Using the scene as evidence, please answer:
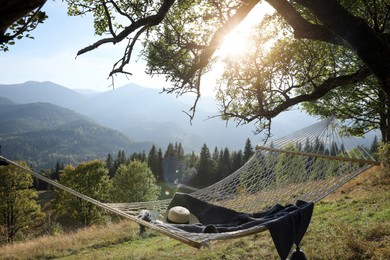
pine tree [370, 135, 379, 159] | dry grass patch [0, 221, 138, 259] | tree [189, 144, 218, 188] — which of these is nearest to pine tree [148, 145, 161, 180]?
tree [189, 144, 218, 188]

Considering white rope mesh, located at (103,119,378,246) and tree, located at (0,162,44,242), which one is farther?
tree, located at (0,162,44,242)

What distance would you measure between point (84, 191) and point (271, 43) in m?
17.0

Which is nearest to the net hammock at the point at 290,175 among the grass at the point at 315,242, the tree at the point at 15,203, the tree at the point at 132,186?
the grass at the point at 315,242

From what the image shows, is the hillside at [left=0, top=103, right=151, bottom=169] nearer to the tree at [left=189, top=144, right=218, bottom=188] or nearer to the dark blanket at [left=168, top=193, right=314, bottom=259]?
the tree at [left=189, top=144, right=218, bottom=188]

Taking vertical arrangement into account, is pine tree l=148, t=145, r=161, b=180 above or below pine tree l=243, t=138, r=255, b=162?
below

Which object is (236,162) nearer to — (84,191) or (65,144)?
(84,191)

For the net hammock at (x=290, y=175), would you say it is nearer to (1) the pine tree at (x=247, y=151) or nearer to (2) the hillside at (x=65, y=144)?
(1) the pine tree at (x=247, y=151)

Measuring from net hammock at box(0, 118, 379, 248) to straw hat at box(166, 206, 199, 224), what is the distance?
22cm

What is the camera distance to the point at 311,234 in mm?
3811

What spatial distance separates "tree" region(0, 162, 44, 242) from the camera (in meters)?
15.4

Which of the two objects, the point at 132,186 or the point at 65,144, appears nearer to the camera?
the point at 132,186

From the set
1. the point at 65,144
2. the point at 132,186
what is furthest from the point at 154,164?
the point at 65,144

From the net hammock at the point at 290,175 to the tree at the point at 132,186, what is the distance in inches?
666

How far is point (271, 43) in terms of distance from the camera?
197 inches
